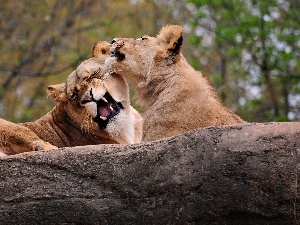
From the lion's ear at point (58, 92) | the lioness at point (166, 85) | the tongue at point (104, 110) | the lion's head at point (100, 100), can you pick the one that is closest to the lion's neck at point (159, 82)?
the lioness at point (166, 85)

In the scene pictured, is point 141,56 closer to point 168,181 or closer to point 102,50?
point 102,50

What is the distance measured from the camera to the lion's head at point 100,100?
6.80 meters

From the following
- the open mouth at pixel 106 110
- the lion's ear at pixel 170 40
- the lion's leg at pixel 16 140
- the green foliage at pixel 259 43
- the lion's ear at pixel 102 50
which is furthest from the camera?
the green foliage at pixel 259 43

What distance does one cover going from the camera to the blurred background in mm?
14203

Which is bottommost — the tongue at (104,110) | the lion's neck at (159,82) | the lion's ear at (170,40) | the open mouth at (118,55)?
the tongue at (104,110)

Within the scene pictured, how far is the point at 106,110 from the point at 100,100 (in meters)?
0.10

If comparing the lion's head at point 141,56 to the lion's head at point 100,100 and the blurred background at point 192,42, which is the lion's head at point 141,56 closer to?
the lion's head at point 100,100

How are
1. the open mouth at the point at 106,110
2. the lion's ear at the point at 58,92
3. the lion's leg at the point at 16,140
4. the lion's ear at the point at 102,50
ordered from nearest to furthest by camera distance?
the lion's leg at the point at 16,140
the open mouth at the point at 106,110
the lion's ear at the point at 102,50
the lion's ear at the point at 58,92

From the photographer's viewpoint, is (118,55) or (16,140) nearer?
(16,140)

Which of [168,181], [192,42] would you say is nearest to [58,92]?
[168,181]

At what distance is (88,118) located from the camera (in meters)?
6.83

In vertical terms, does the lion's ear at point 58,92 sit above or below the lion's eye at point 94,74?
below

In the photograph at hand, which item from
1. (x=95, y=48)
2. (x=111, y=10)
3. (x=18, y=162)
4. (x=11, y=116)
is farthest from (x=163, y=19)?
(x=18, y=162)

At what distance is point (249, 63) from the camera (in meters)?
14.5
